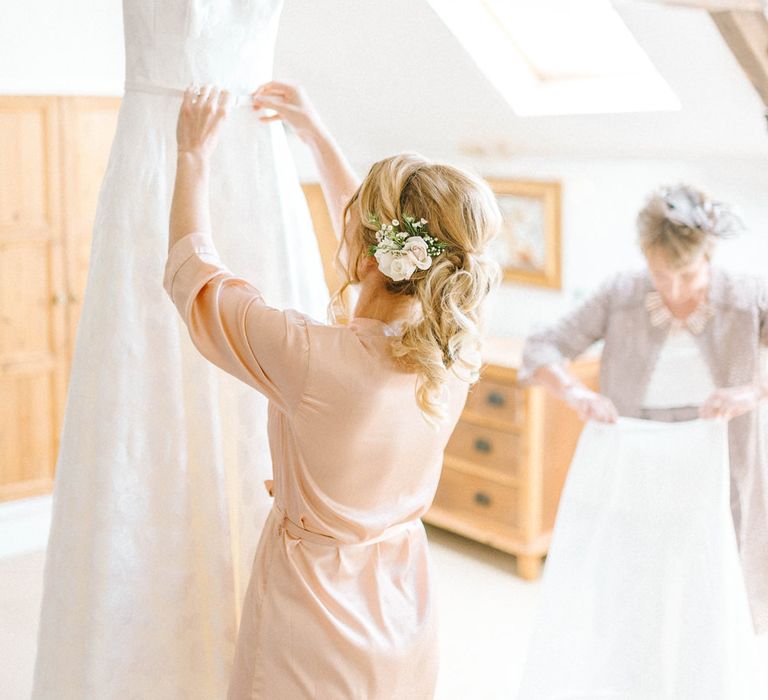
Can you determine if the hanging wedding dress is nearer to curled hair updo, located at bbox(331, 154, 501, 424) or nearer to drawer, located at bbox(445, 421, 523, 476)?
curled hair updo, located at bbox(331, 154, 501, 424)

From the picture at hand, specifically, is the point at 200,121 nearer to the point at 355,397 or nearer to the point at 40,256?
the point at 355,397

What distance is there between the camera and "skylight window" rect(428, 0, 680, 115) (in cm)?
374

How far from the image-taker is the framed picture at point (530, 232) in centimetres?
420

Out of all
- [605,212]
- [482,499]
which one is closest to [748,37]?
[605,212]

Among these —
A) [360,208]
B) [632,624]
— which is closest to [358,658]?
[360,208]

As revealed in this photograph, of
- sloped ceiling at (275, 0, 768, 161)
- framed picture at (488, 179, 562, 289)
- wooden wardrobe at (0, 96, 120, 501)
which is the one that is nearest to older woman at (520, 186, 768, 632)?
sloped ceiling at (275, 0, 768, 161)

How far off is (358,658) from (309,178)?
3470 millimetres

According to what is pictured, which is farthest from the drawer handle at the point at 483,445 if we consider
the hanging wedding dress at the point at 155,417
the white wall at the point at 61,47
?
the hanging wedding dress at the point at 155,417

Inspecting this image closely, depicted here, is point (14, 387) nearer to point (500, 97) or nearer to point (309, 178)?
point (309, 178)

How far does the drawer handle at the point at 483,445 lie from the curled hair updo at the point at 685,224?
1545mm

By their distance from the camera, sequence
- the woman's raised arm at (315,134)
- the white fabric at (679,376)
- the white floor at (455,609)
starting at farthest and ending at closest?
the white floor at (455,609) → the white fabric at (679,376) → the woman's raised arm at (315,134)

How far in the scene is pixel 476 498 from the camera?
4.05 m

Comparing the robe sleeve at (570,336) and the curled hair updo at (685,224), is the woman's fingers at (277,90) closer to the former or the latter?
the curled hair updo at (685,224)

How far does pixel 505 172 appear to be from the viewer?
4473 mm
